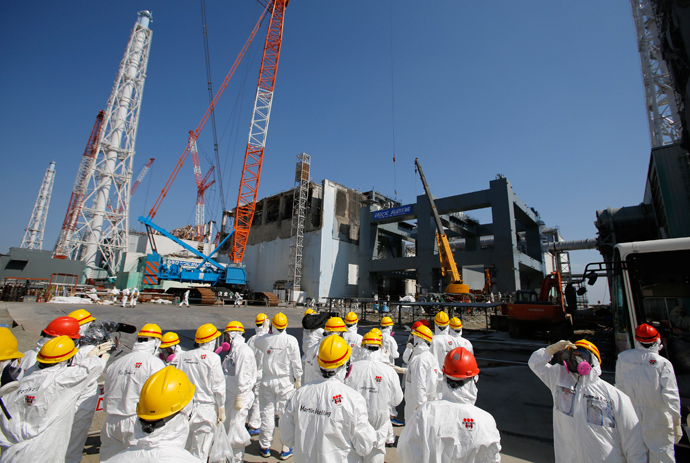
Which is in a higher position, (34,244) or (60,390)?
(34,244)

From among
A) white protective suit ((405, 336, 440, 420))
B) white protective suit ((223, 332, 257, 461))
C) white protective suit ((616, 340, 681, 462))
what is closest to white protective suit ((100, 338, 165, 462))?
white protective suit ((223, 332, 257, 461))

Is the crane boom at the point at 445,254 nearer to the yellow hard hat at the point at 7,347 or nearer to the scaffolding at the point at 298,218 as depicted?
the scaffolding at the point at 298,218

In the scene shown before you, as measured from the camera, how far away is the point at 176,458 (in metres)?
1.88

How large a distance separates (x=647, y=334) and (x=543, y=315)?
12.3 meters

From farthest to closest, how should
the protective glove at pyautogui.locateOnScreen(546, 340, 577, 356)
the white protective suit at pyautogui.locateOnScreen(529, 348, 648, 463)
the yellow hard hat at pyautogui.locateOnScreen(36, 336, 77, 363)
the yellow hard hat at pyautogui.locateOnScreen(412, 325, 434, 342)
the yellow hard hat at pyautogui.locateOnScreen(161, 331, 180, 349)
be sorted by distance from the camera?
the yellow hard hat at pyautogui.locateOnScreen(412, 325, 434, 342) → the yellow hard hat at pyautogui.locateOnScreen(161, 331, 180, 349) → the protective glove at pyautogui.locateOnScreen(546, 340, 577, 356) → the yellow hard hat at pyautogui.locateOnScreen(36, 336, 77, 363) → the white protective suit at pyautogui.locateOnScreen(529, 348, 648, 463)

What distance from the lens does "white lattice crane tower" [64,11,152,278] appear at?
1455 inches

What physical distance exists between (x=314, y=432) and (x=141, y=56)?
51844 mm

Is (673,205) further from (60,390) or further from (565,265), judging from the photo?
(565,265)

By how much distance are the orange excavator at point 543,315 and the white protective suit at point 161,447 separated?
15.7 meters

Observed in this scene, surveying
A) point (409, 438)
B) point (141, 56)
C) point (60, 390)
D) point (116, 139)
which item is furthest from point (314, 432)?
point (141, 56)

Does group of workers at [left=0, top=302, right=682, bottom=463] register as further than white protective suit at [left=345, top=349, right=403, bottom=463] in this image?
No

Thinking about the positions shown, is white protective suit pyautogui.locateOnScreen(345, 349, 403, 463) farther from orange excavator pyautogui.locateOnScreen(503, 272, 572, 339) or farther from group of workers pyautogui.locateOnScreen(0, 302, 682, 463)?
orange excavator pyautogui.locateOnScreen(503, 272, 572, 339)

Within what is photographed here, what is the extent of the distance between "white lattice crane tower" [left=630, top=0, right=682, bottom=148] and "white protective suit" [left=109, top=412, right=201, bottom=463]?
1689 inches

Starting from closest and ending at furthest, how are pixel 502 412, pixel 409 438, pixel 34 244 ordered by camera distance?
pixel 409 438
pixel 502 412
pixel 34 244
